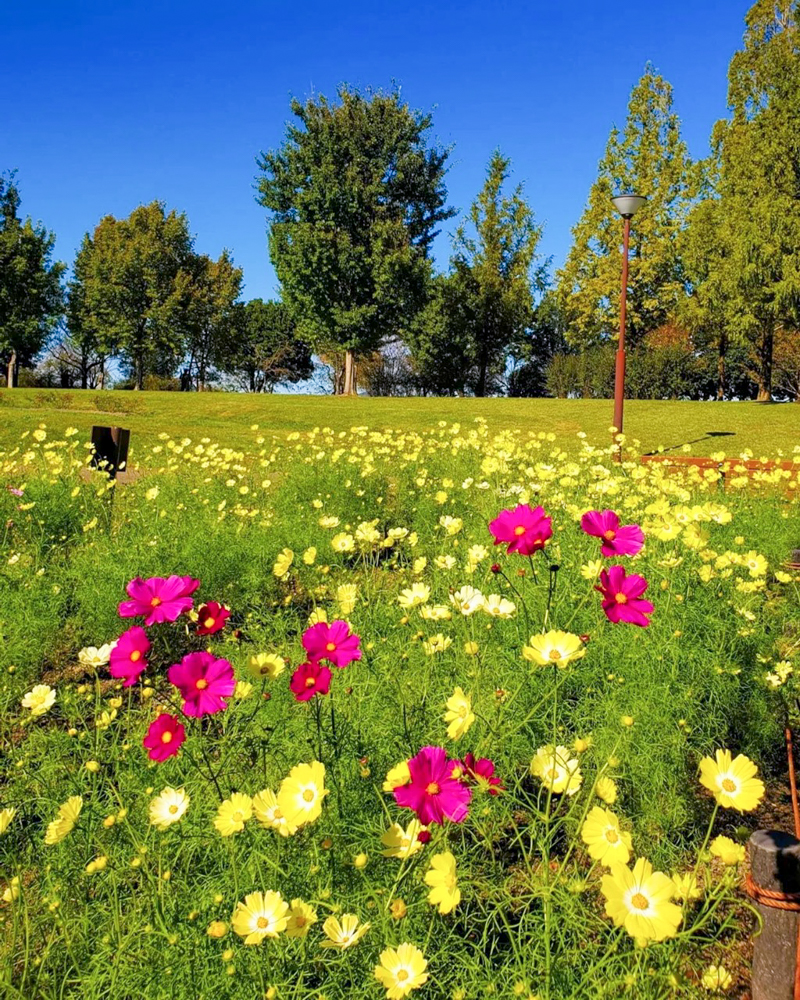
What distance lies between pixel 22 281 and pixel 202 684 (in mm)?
33283

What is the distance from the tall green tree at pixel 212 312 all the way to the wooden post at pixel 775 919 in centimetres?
3658

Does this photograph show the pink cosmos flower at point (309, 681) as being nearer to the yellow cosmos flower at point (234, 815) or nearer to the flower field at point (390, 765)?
the flower field at point (390, 765)

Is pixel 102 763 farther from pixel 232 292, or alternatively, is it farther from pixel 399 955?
pixel 232 292

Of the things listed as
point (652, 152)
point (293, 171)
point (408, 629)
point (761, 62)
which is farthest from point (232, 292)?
point (408, 629)

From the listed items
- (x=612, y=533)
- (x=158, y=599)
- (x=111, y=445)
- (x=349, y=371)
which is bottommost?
(x=158, y=599)

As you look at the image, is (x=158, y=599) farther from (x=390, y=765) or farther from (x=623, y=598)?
(x=623, y=598)

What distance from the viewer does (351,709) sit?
2.20 meters

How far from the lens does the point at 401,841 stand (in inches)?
46.9

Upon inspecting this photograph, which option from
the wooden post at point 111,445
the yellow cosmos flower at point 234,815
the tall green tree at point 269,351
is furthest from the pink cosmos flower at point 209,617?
the tall green tree at point 269,351

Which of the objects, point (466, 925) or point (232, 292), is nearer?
point (466, 925)

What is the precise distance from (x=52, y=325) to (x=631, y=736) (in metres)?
33.1

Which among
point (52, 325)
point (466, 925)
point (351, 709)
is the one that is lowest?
point (466, 925)

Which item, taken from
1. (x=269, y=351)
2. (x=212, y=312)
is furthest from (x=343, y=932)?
(x=269, y=351)

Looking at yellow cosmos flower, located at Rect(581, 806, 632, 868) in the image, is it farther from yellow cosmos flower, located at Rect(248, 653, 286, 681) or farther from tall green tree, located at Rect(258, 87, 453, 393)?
tall green tree, located at Rect(258, 87, 453, 393)
